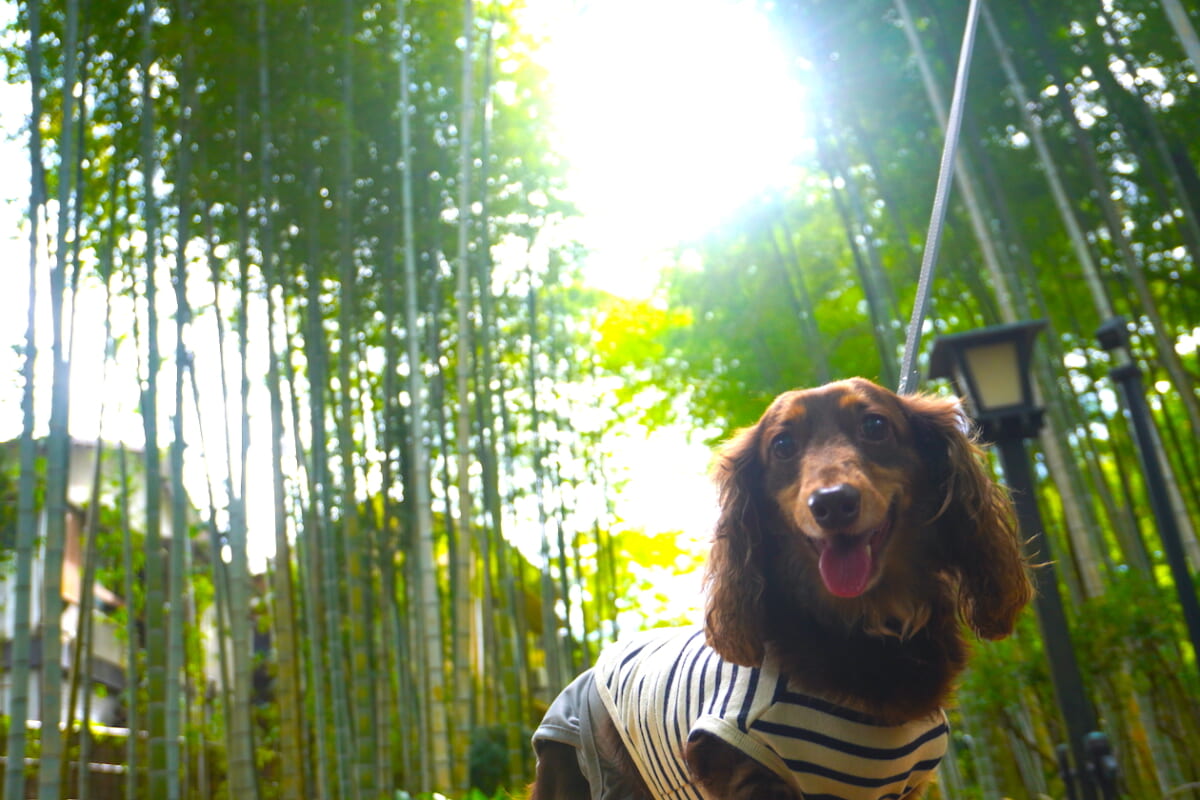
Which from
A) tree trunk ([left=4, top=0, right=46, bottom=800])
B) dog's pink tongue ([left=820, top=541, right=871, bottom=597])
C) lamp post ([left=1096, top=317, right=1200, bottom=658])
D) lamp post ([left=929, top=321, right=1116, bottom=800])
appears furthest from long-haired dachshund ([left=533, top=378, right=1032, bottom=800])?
tree trunk ([left=4, top=0, right=46, bottom=800])

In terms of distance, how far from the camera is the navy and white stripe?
1.12m

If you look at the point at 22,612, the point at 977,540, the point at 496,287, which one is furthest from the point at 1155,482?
the point at 496,287

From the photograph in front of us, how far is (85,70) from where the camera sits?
12.1 feet

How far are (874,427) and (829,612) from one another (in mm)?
258

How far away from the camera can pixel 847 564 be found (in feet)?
3.75

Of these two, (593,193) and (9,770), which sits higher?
(593,193)

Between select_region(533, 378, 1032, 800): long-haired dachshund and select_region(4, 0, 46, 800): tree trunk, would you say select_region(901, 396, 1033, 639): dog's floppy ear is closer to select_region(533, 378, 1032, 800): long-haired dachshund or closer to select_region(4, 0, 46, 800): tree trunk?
select_region(533, 378, 1032, 800): long-haired dachshund

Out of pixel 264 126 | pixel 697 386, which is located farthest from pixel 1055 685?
pixel 697 386

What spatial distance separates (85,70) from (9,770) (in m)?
2.61

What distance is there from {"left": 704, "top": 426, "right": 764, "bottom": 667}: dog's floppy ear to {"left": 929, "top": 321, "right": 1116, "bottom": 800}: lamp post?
5.04 ft

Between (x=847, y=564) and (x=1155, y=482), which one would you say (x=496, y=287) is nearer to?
(x=1155, y=482)

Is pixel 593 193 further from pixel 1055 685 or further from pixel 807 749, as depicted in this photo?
pixel 807 749

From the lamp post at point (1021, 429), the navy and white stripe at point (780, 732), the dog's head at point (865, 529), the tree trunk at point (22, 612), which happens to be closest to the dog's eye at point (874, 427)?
the dog's head at point (865, 529)

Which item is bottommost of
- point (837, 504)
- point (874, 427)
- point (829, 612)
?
point (829, 612)
